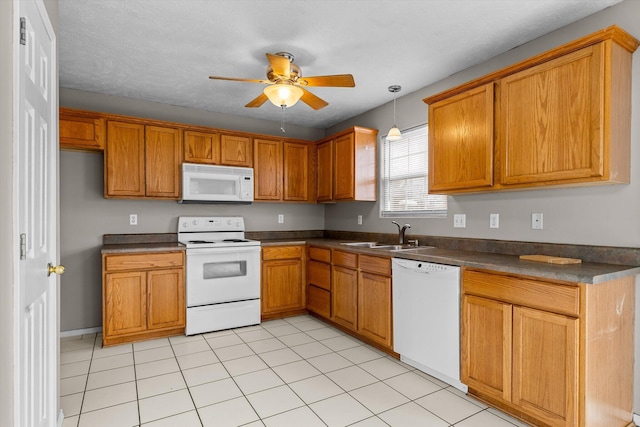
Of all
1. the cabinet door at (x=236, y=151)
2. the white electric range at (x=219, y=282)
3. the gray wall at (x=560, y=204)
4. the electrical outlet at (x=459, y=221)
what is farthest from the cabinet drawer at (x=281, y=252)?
the electrical outlet at (x=459, y=221)

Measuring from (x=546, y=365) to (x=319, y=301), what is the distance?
2466 mm

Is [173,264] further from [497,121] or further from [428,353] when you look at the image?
[497,121]

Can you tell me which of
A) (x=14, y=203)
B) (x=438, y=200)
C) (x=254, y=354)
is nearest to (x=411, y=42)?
(x=438, y=200)

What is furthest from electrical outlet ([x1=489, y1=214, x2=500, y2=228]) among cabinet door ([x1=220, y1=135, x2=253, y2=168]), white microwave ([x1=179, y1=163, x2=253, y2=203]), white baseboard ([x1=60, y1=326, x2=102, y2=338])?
white baseboard ([x1=60, y1=326, x2=102, y2=338])

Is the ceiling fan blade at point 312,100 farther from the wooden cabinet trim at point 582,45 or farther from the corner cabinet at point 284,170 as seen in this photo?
the corner cabinet at point 284,170

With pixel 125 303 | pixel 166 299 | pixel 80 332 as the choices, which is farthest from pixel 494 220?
pixel 80 332

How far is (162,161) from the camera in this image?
12.3 ft

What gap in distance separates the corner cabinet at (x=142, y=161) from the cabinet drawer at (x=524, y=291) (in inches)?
122

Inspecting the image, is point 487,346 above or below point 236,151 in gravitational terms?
below

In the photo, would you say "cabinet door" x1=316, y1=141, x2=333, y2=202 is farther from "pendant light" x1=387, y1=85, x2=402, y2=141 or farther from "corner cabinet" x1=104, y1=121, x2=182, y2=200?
"corner cabinet" x1=104, y1=121, x2=182, y2=200

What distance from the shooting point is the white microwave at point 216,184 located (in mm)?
3791

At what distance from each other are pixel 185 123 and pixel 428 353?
359cm

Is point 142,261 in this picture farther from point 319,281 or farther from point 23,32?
point 23,32

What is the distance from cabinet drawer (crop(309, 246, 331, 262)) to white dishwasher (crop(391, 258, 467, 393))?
3.50 feet
